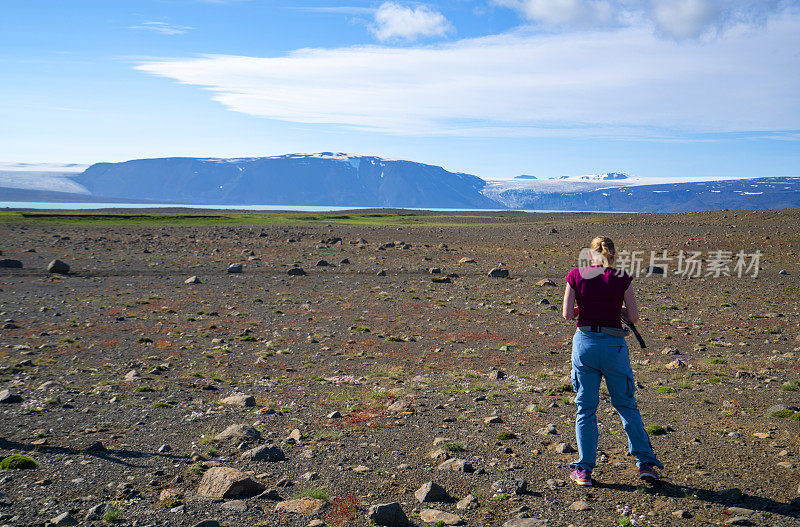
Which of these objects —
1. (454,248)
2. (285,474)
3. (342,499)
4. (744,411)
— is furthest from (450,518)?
(454,248)

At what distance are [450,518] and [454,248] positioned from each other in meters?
46.5

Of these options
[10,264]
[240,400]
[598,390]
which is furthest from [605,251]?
[10,264]

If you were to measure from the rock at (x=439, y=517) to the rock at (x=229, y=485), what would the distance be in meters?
2.04

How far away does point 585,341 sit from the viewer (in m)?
7.44

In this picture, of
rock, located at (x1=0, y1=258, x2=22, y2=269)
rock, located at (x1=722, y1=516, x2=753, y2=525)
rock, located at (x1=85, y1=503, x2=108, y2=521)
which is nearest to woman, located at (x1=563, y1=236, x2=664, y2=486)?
rock, located at (x1=722, y1=516, x2=753, y2=525)

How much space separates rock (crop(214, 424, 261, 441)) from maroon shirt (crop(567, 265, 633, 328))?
16.9 ft

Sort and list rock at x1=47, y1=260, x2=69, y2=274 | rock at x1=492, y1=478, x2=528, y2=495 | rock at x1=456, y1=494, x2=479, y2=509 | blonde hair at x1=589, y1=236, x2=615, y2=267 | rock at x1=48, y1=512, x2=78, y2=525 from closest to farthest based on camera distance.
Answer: rock at x1=48, y1=512, x2=78, y2=525
rock at x1=456, y1=494, x2=479, y2=509
rock at x1=492, y1=478, x2=528, y2=495
blonde hair at x1=589, y1=236, x2=615, y2=267
rock at x1=47, y1=260, x2=69, y2=274

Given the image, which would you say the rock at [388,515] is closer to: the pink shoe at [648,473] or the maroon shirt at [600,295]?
the pink shoe at [648,473]

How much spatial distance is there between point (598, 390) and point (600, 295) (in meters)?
1.19

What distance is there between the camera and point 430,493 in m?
7.03

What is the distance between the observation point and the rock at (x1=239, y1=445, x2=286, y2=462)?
823 centimetres

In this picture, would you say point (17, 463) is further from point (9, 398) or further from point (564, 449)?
point (564, 449)

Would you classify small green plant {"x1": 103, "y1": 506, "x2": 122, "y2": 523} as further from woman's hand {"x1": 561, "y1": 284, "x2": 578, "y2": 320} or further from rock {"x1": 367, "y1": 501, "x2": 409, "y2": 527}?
woman's hand {"x1": 561, "y1": 284, "x2": 578, "y2": 320}

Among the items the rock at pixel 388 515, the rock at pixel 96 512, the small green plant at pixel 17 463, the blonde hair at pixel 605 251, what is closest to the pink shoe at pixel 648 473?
the blonde hair at pixel 605 251
